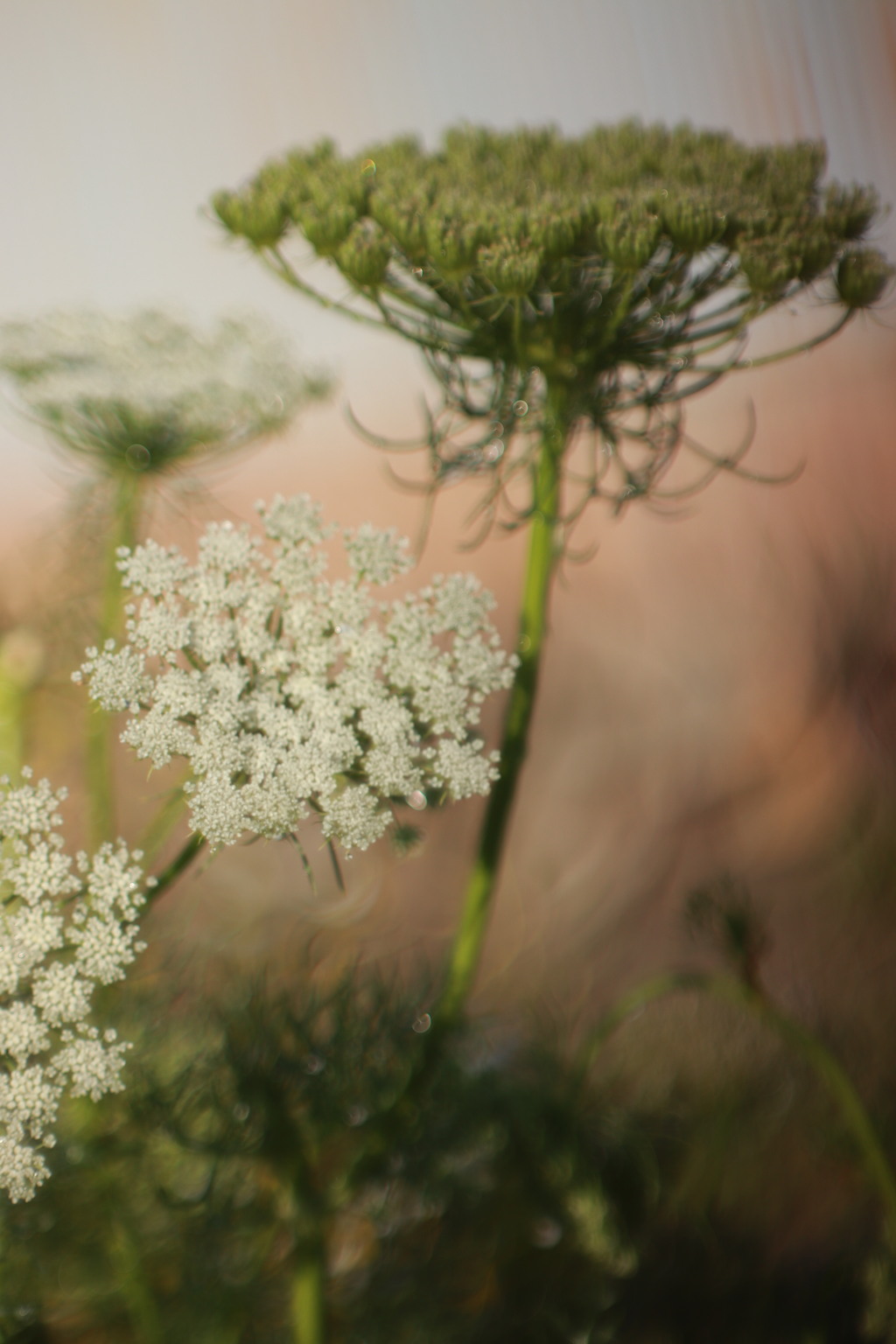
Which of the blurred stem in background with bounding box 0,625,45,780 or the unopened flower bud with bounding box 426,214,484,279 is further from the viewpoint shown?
the blurred stem in background with bounding box 0,625,45,780

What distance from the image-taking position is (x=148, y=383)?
722mm

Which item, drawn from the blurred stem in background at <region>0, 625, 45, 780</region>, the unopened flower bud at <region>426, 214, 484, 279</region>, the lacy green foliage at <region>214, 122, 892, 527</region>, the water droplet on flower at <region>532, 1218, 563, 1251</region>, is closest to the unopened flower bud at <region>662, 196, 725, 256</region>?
the lacy green foliage at <region>214, 122, 892, 527</region>

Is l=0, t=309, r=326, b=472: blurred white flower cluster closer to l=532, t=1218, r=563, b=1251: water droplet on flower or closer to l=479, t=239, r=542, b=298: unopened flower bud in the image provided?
l=479, t=239, r=542, b=298: unopened flower bud

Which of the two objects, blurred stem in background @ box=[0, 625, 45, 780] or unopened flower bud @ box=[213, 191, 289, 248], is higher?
unopened flower bud @ box=[213, 191, 289, 248]

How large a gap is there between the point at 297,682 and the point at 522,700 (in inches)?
6.1

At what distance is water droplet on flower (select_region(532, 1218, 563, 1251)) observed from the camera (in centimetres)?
78

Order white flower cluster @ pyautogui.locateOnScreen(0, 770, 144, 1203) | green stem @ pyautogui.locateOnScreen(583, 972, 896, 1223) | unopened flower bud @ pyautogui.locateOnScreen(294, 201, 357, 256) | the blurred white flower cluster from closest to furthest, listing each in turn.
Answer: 1. white flower cluster @ pyautogui.locateOnScreen(0, 770, 144, 1203)
2. unopened flower bud @ pyautogui.locateOnScreen(294, 201, 357, 256)
3. green stem @ pyautogui.locateOnScreen(583, 972, 896, 1223)
4. the blurred white flower cluster

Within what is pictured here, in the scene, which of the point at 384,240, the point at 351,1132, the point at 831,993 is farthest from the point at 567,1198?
the point at 384,240

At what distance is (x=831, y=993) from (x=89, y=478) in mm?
1027

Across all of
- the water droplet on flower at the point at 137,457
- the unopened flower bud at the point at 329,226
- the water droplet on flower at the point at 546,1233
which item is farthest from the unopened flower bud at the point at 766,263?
the water droplet on flower at the point at 546,1233

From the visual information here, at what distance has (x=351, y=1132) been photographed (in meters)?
0.66

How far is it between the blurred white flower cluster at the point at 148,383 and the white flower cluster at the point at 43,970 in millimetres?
415

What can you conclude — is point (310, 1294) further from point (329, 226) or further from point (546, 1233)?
point (329, 226)

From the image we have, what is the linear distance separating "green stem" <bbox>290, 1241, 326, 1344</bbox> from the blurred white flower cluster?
642 millimetres
